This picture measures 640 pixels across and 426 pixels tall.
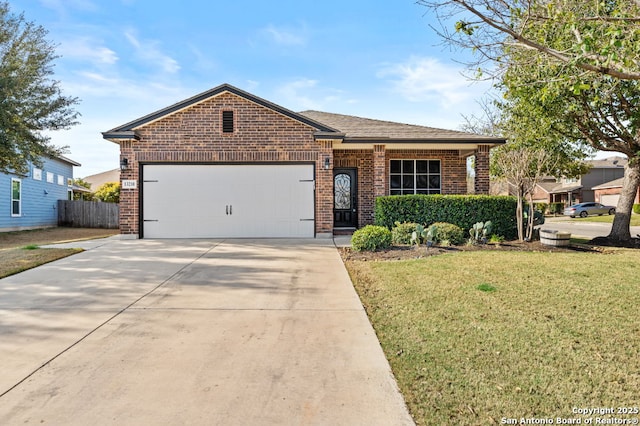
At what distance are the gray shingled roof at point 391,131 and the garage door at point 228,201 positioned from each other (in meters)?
2.30

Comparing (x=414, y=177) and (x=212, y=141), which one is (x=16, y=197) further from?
(x=414, y=177)

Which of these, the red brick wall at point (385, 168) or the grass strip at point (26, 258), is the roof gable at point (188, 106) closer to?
the red brick wall at point (385, 168)

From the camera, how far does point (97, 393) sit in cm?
281

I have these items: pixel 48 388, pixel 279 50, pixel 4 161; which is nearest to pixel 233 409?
pixel 48 388

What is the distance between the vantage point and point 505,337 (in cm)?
373

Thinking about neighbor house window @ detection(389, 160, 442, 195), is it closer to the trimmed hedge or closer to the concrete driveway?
the trimmed hedge

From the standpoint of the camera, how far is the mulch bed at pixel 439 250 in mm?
8195

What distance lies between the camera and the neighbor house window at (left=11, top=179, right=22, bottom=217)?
63.1 feet

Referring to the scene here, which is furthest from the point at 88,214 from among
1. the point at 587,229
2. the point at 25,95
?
the point at 587,229

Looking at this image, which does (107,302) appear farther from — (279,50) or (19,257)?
(279,50)

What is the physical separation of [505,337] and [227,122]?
32.3 feet

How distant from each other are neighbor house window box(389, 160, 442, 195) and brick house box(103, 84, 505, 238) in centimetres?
157


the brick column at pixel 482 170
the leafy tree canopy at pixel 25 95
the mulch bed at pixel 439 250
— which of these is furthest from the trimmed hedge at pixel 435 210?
the leafy tree canopy at pixel 25 95

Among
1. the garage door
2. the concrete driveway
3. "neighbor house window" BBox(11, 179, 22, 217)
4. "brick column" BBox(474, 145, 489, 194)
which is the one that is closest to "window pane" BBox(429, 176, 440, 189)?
"brick column" BBox(474, 145, 489, 194)
